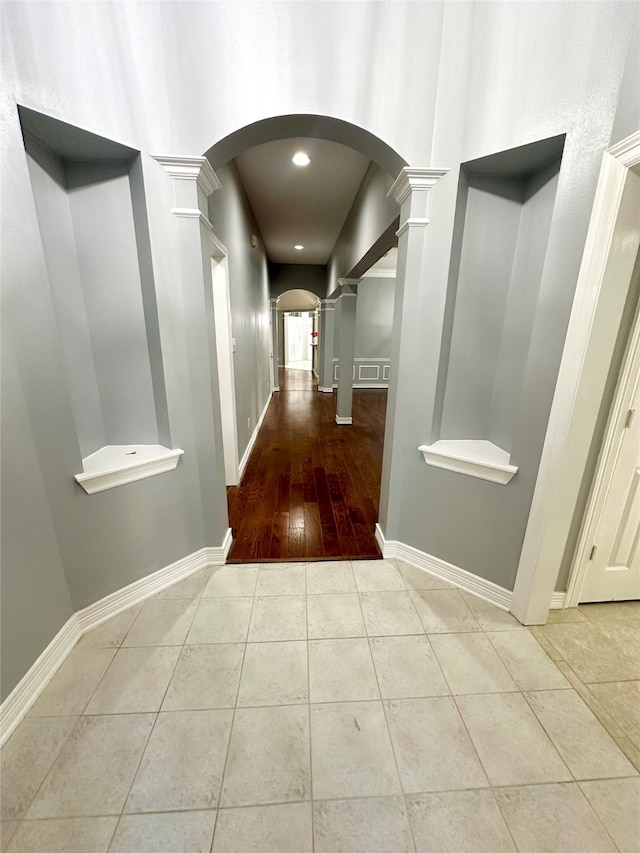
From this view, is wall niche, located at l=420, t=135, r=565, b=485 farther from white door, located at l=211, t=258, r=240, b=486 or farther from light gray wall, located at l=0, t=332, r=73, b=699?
light gray wall, located at l=0, t=332, r=73, b=699

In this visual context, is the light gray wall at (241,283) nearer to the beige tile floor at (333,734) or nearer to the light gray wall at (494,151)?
the light gray wall at (494,151)

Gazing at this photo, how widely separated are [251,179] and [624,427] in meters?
3.69

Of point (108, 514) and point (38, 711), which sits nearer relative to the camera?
point (38, 711)

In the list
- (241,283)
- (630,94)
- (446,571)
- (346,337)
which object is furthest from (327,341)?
(630,94)

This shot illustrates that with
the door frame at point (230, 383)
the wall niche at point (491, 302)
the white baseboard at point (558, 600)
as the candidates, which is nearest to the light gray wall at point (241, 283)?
the door frame at point (230, 383)

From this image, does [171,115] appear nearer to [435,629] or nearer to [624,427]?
[624,427]

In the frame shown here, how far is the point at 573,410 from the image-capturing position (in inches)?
55.0

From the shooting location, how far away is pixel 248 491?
3.11m

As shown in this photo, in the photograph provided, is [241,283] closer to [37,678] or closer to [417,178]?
[417,178]

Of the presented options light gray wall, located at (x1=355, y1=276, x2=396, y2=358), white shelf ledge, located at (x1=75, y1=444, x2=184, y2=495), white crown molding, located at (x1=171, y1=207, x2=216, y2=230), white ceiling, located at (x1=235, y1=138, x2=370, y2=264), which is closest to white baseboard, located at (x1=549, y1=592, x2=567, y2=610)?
white shelf ledge, located at (x1=75, y1=444, x2=184, y2=495)

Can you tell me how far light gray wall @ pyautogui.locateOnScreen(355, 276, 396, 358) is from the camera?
779 cm

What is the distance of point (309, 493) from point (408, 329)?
1860mm

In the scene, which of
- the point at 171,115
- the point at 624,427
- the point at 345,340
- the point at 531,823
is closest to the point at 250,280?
the point at 345,340

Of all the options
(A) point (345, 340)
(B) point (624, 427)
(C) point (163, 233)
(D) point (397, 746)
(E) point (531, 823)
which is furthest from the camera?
(A) point (345, 340)
